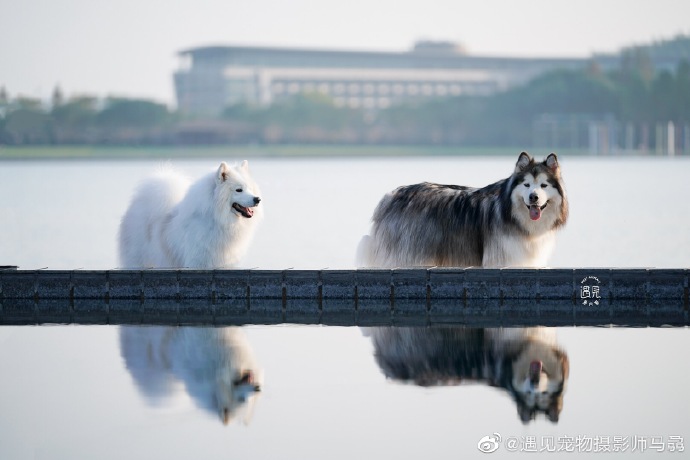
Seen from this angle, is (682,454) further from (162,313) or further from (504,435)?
(162,313)

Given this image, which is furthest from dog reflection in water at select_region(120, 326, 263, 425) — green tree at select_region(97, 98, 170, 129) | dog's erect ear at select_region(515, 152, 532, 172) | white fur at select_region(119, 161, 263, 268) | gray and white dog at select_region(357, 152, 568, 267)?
green tree at select_region(97, 98, 170, 129)

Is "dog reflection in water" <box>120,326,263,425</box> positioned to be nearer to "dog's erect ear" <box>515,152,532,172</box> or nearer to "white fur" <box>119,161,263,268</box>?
"white fur" <box>119,161,263,268</box>

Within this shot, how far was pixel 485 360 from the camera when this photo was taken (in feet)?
48.5

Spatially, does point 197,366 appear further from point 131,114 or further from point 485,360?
point 131,114

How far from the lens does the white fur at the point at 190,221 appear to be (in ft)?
60.7

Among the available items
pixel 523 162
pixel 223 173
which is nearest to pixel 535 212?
pixel 523 162

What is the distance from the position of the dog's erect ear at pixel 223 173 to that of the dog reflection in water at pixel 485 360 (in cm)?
285

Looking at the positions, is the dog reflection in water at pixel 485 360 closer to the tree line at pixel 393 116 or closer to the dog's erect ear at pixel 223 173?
the dog's erect ear at pixel 223 173

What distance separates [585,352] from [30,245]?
26630mm

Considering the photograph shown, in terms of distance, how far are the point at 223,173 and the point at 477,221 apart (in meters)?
3.25

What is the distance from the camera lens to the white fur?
18500mm

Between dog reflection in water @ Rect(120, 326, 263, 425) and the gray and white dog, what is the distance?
266 cm

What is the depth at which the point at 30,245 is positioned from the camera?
39.6 metres

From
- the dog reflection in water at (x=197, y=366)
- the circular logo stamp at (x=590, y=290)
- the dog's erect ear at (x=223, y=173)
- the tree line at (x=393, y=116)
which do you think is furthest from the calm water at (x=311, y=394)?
the tree line at (x=393, y=116)
